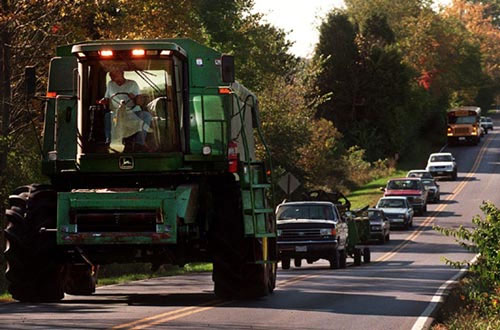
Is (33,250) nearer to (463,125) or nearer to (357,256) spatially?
(357,256)

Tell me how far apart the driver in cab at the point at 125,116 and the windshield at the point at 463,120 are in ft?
299

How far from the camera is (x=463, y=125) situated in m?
112

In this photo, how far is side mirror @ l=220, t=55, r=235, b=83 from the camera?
63.6 ft

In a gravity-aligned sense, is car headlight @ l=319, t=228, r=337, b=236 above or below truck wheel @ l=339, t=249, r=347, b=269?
above

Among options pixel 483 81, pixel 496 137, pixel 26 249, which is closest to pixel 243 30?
pixel 26 249

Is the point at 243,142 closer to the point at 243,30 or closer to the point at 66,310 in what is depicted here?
the point at 66,310

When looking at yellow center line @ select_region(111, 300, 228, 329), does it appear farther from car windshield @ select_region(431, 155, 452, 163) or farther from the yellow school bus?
the yellow school bus

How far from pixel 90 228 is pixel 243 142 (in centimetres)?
342

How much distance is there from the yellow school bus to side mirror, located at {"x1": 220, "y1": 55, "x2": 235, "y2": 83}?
90560 mm

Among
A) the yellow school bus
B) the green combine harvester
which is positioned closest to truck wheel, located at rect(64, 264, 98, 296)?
the green combine harvester

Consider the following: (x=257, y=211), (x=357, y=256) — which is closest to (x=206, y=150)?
(x=257, y=211)

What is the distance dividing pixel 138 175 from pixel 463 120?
92504mm

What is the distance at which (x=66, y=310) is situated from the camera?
1848 cm

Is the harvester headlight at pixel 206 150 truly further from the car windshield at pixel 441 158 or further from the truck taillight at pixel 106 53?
the car windshield at pixel 441 158
